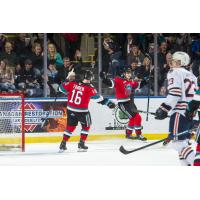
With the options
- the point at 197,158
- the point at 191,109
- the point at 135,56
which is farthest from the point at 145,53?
the point at 197,158

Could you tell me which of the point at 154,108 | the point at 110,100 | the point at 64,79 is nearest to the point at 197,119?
the point at 154,108

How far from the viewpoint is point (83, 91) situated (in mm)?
5941

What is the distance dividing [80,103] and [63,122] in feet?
0.87

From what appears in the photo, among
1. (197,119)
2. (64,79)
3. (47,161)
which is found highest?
(64,79)

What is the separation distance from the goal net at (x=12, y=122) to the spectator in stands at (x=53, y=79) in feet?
1.04

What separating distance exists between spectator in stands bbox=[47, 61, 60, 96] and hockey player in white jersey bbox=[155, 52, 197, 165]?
1.07 meters

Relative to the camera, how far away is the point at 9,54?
5930mm

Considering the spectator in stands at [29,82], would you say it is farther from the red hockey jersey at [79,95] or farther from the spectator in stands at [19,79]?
the red hockey jersey at [79,95]

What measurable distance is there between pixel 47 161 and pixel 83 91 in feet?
2.63

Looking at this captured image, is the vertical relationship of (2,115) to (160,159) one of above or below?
above

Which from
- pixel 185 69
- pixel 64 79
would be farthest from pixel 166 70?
pixel 64 79

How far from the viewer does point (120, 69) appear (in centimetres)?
599

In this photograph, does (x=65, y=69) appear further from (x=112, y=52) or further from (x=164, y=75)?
(x=164, y=75)

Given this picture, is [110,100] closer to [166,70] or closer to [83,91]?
[83,91]
